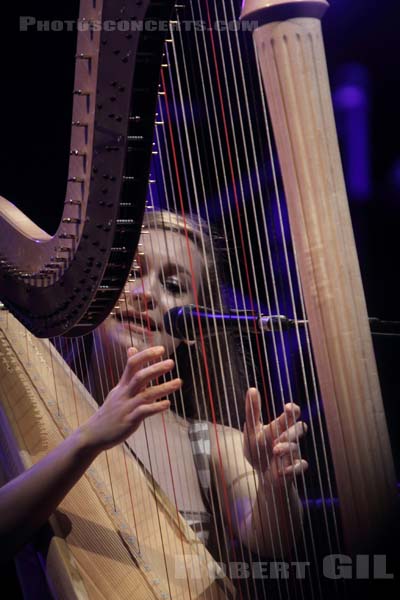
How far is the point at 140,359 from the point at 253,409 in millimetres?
231

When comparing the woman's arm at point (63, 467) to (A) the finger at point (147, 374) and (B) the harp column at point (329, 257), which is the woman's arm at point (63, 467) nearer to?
(A) the finger at point (147, 374)

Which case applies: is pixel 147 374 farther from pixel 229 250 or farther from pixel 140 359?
pixel 229 250

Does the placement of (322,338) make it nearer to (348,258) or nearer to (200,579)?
(348,258)

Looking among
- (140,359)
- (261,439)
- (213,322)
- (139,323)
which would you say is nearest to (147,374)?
(140,359)

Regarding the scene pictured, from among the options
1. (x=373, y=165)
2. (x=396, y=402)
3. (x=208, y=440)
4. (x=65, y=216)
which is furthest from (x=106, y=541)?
(x=373, y=165)

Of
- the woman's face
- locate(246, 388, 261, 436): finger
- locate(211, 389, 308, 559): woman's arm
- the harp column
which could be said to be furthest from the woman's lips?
the harp column

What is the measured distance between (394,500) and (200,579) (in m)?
0.74

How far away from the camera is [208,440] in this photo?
1838 millimetres

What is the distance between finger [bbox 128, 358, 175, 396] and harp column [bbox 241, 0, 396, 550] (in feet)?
1.58

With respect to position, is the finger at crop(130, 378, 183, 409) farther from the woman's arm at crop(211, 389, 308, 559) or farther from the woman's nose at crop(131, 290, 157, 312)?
the woman's nose at crop(131, 290, 157, 312)

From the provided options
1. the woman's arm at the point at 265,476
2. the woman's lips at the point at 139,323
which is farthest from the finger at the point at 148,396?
the woman's lips at the point at 139,323

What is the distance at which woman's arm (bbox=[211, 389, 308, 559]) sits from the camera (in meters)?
→ 1.14

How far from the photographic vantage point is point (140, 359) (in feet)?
4.01

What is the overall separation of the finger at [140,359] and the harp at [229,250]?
0.08 m
